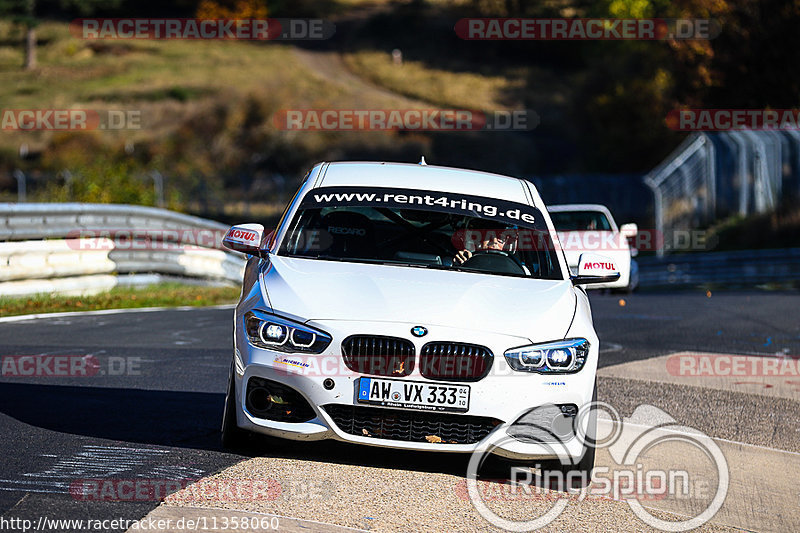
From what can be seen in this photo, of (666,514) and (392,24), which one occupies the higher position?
(392,24)

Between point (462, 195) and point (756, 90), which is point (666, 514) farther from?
point (756, 90)

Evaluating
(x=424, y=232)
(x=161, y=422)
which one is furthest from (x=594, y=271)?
(x=161, y=422)

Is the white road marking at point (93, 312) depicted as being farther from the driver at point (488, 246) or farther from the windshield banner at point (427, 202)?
the driver at point (488, 246)

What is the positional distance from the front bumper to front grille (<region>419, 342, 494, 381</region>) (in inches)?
1.4

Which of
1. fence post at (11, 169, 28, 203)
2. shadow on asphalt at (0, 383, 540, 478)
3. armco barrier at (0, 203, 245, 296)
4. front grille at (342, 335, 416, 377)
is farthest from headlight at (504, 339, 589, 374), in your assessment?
fence post at (11, 169, 28, 203)

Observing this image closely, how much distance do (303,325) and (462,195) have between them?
209 cm

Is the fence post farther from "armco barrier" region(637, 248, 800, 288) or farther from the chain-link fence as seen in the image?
the chain-link fence

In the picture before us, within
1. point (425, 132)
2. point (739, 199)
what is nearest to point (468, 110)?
point (425, 132)

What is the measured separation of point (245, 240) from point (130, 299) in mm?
10394

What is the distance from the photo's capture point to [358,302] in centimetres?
638

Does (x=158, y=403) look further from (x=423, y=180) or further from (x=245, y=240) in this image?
(x=423, y=180)

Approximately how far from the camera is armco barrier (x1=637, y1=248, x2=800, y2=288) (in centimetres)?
2758

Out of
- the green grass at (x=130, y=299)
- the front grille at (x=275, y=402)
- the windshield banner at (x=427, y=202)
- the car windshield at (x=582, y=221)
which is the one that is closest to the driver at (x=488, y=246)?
the windshield banner at (x=427, y=202)

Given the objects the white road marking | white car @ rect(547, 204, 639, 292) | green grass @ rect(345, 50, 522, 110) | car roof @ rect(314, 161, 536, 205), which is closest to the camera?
car roof @ rect(314, 161, 536, 205)
